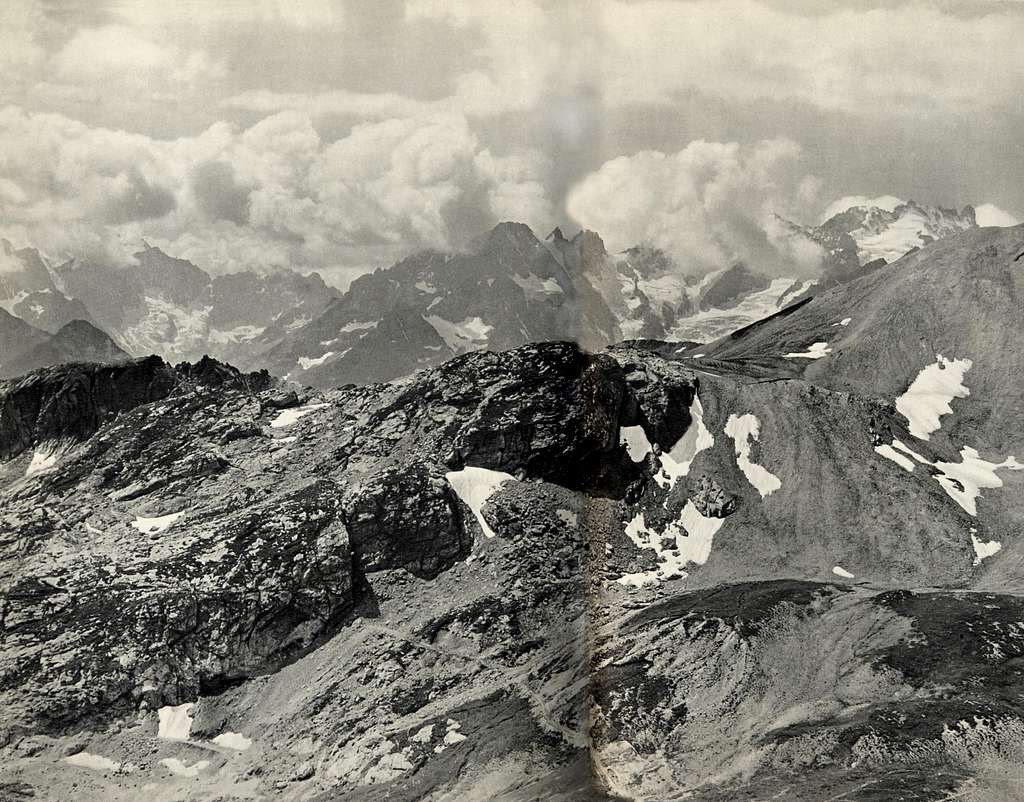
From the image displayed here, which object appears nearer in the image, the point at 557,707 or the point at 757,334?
the point at 557,707

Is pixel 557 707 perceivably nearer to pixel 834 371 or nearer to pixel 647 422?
pixel 647 422

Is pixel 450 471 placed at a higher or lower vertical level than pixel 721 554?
higher

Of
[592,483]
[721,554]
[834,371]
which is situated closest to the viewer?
[721,554]

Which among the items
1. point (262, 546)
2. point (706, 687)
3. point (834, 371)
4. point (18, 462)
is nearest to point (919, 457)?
point (834, 371)

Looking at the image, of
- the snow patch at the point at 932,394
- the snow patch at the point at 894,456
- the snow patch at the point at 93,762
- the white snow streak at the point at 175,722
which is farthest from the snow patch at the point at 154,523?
the snow patch at the point at 932,394

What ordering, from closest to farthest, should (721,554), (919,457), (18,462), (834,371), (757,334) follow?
(721,554) → (919,457) → (18,462) → (834,371) → (757,334)

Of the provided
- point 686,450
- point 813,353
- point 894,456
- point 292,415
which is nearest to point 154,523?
point 292,415

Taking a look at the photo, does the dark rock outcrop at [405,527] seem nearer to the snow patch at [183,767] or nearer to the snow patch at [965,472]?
the snow patch at [183,767]

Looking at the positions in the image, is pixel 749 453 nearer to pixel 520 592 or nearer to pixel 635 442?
pixel 635 442
